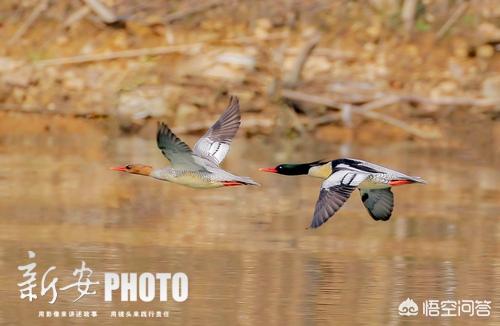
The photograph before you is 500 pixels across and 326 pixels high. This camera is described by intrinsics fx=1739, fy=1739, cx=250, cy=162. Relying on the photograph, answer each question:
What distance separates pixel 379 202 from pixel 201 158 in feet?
5.14

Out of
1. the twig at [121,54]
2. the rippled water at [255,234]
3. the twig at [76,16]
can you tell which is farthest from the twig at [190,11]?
the rippled water at [255,234]

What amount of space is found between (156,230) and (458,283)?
3429 mm

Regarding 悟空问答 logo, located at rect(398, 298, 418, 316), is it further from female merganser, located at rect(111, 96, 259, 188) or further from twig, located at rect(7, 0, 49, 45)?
twig, located at rect(7, 0, 49, 45)

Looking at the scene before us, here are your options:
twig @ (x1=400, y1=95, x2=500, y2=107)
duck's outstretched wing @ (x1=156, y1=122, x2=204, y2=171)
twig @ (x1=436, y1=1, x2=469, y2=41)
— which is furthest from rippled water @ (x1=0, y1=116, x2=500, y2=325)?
twig @ (x1=436, y1=1, x2=469, y2=41)

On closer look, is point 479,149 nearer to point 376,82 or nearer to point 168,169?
point 376,82

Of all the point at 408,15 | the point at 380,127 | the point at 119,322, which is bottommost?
the point at 119,322

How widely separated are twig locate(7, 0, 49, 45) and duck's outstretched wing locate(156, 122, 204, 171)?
12.2 metres

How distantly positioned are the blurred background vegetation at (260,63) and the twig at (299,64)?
20mm

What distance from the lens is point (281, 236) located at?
1584 cm

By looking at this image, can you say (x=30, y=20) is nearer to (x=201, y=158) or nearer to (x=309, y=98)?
A: (x=309, y=98)

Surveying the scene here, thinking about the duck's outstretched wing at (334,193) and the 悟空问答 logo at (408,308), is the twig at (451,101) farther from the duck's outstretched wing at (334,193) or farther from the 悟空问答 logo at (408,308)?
the 悟空问答 logo at (408,308)

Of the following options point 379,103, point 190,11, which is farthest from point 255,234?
point 190,11

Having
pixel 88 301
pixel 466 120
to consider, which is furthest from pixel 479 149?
pixel 88 301

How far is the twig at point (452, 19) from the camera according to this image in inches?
1003
